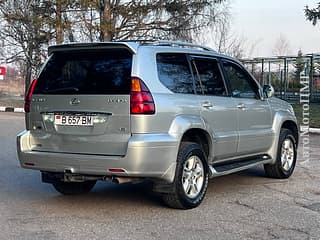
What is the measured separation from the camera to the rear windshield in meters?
5.83

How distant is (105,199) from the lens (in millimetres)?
6738

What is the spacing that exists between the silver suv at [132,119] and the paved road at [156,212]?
343 mm

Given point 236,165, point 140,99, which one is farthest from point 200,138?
point 140,99

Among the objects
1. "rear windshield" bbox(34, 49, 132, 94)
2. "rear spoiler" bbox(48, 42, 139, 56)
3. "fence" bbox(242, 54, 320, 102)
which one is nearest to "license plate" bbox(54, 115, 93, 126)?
"rear windshield" bbox(34, 49, 132, 94)

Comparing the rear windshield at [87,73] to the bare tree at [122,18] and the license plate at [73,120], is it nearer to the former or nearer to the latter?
the license plate at [73,120]

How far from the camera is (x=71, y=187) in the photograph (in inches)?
273

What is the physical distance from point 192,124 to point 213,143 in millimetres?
637

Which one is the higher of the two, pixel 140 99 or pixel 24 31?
pixel 24 31

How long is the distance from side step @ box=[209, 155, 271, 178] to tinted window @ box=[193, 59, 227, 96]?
954 millimetres

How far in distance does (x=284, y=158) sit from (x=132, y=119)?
3.68 m

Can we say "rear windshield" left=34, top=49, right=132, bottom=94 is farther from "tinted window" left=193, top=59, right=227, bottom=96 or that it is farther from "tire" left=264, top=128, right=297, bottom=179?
"tire" left=264, top=128, right=297, bottom=179

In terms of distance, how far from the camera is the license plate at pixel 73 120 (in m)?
5.82

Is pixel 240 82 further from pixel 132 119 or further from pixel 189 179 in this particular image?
pixel 132 119

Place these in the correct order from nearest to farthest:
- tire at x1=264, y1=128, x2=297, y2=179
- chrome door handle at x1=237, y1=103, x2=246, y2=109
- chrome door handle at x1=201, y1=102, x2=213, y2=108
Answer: chrome door handle at x1=201, y1=102, x2=213, y2=108 → chrome door handle at x1=237, y1=103, x2=246, y2=109 → tire at x1=264, y1=128, x2=297, y2=179
